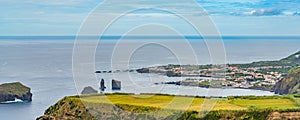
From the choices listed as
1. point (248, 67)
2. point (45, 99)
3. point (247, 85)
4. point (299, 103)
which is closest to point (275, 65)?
point (248, 67)

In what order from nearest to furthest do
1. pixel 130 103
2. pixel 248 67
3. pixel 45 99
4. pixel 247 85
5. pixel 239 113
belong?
pixel 239 113, pixel 130 103, pixel 45 99, pixel 247 85, pixel 248 67

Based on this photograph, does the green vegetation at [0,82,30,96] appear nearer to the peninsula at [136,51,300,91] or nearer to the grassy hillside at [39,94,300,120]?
the grassy hillside at [39,94,300,120]

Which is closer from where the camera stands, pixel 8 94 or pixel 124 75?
pixel 8 94

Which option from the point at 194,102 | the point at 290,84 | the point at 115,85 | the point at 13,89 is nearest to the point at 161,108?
the point at 194,102

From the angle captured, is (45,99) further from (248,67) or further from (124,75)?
(248,67)

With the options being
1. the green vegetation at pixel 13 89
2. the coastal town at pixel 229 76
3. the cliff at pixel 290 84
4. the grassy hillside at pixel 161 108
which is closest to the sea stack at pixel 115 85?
the coastal town at pixel 229 76
